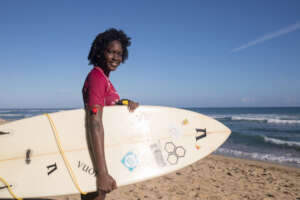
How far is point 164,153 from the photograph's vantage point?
2271 millimetres

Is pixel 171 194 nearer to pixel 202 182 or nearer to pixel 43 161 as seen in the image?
pixel 202 182

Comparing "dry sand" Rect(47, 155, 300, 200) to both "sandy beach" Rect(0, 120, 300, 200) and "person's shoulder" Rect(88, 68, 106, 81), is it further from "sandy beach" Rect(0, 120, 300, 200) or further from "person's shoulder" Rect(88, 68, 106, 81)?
"person's shoulder" Rect(88, 68, 106, 81)

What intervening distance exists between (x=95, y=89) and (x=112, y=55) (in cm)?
48

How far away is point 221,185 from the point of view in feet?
13.3

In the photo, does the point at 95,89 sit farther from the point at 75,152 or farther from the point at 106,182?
the point at 75,152

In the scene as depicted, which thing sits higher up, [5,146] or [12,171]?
[5,146]

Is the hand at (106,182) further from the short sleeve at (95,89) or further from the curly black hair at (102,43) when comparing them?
the curly black hair at (102,43)

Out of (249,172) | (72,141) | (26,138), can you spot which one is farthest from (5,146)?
(249,172)

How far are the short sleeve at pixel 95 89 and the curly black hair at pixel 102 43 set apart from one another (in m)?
0.34

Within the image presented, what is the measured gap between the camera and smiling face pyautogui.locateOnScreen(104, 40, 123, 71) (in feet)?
5.45

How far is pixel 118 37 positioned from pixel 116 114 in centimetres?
77

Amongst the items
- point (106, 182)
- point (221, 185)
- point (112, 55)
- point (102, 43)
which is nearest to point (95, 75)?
point (112, 55)

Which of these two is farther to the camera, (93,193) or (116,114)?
(116,114)

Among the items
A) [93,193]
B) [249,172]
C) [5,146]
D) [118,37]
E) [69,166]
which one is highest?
[118,37]
